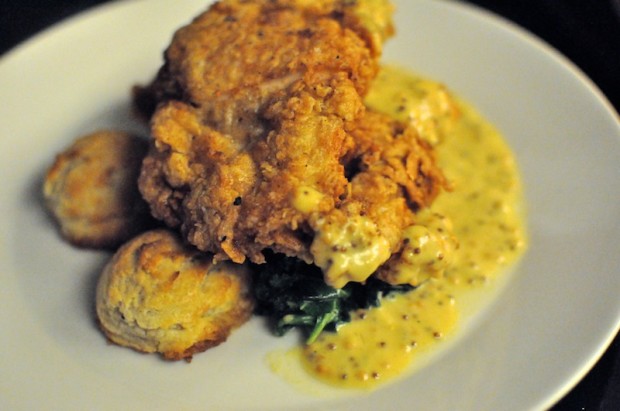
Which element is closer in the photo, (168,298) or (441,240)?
(168,298)

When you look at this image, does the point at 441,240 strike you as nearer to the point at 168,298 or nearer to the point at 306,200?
the point at 306,200

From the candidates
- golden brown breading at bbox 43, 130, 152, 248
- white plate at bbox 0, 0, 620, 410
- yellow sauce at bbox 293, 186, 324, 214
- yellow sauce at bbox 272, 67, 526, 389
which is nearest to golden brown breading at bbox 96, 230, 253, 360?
A: white plate at bbox 0, 0, 620, 410

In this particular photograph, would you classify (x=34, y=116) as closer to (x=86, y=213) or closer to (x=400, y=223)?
(x=86, y=213)

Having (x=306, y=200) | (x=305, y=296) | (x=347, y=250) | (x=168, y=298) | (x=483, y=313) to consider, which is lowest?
(x=483, y=313)

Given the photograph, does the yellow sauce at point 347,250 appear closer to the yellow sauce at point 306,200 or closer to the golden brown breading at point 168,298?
the yellow sauce at point 306,200

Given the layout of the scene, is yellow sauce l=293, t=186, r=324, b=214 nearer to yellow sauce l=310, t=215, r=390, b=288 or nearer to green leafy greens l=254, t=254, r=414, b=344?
yellow sauce l=310, t=215, r=390, b=288

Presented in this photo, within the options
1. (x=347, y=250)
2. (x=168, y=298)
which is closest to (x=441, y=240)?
(x=347, y=250)

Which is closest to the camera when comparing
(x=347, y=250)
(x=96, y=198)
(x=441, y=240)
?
(x=347, y=250)
